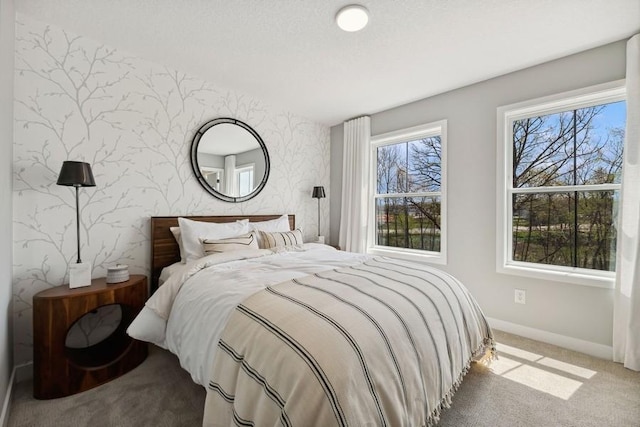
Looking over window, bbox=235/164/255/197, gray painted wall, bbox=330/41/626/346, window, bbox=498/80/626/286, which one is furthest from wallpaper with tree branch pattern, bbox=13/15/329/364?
window, bbox=498/80/626/286

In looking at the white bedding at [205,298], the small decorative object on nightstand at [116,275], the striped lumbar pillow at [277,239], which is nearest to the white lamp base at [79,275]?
the small decorative object on nightstand at [116,275]

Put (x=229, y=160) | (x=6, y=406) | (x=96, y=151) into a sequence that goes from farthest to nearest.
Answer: (x=229, y=160), (x=96, y=151), (x=6, y=406)

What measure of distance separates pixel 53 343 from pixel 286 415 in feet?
5.50

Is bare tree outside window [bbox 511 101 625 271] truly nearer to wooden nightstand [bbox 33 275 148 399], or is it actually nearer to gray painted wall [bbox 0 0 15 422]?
wooden nightstand [bbox 33 275 148 399]

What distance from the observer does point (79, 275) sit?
1.86 m

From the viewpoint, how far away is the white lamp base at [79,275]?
6.01ft

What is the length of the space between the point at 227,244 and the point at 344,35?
1.94 meters

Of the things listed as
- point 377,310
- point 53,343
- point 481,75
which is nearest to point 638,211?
point 481,75

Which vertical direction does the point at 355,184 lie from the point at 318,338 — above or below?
above

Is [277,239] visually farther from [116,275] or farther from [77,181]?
[77,181]

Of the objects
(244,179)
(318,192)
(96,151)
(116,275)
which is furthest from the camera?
(318,192)

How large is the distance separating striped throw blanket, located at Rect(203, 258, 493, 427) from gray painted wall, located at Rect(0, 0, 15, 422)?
1.33 metres

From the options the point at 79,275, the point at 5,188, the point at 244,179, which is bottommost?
the point at 79,275

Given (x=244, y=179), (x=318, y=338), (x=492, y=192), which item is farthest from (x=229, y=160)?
(x=492, y=192)
